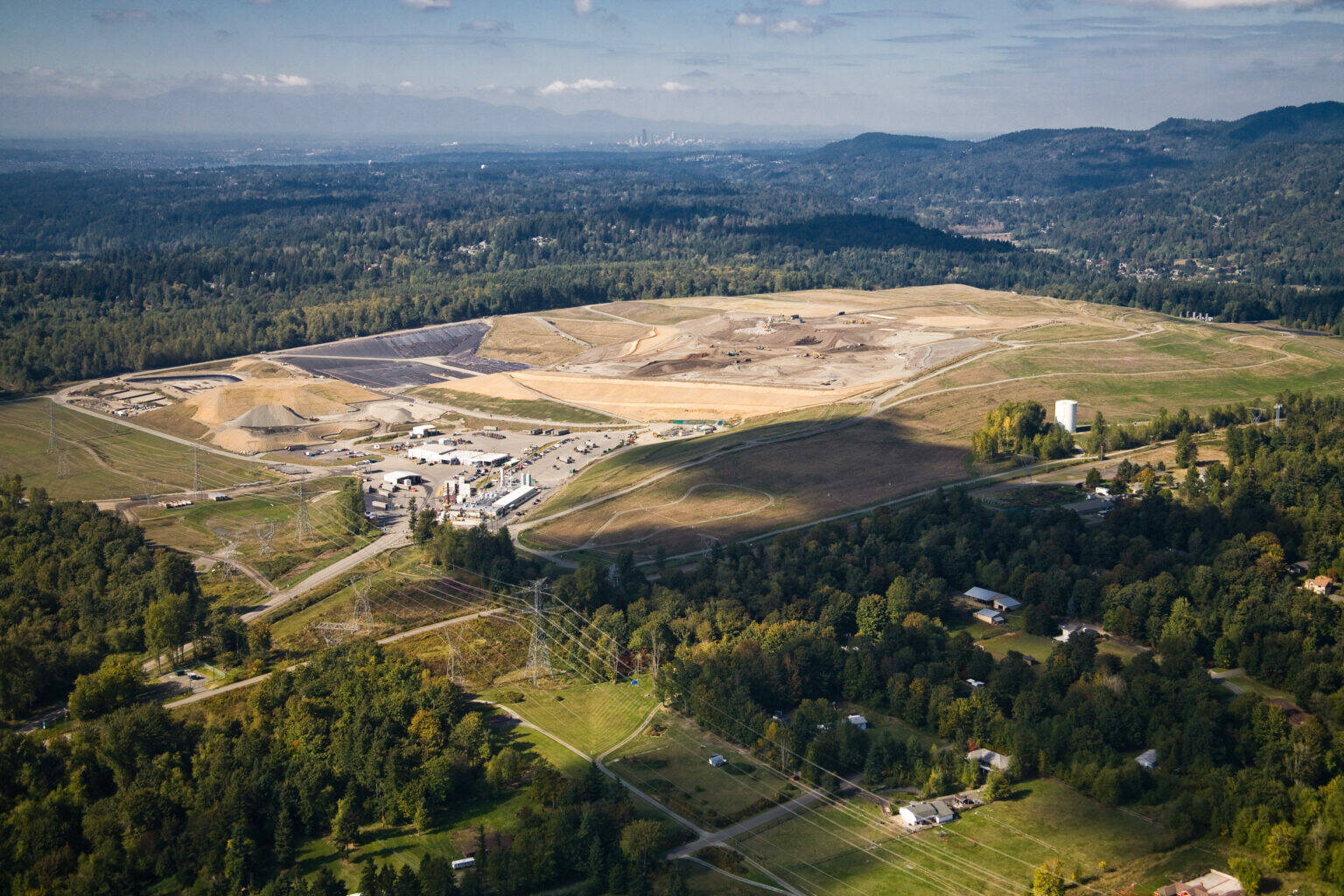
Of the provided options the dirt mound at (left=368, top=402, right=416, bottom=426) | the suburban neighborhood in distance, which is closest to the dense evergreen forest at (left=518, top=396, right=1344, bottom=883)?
the suburban neighborhood in distance

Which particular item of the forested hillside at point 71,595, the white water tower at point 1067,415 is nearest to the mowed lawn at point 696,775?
the forested hillside at point 71,595

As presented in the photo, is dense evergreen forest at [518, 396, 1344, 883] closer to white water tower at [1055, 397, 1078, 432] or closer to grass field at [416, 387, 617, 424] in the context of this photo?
white water tower at [1055, 397, 1078, 432]

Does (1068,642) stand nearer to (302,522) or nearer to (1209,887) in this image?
(1209,887)

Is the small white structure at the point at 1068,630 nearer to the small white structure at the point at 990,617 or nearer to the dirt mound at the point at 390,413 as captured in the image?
the small white structure at the point at 990,617

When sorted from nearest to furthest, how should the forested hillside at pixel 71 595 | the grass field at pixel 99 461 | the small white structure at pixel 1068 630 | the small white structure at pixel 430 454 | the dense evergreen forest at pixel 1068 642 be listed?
the dense evergreen forest at pixel 1068 642, the forested hillside at pixel 71 595, the small white structure at pixel 1068 630, the grass field at pixel 99 461, the small white structure at pixel 430 454

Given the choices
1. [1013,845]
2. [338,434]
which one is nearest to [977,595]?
[1013,845]

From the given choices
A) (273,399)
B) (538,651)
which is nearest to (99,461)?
(273,399)
